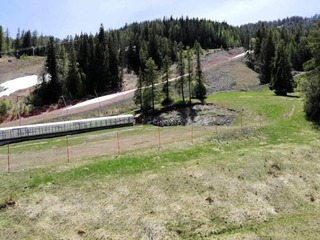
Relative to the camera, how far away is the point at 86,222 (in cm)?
2362

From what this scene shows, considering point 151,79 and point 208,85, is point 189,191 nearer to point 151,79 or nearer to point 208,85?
point 151,79

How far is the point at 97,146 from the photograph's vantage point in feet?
133

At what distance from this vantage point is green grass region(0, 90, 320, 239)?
23458 mm

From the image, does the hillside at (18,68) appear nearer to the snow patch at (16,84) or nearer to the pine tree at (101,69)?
the snow patch at (16,84)

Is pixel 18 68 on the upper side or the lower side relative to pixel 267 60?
upper

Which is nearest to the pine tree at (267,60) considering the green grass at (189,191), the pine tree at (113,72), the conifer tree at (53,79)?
the pine tree at (113,72)

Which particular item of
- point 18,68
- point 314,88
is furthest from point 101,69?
point 314,88

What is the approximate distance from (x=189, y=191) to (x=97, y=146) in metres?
15.8

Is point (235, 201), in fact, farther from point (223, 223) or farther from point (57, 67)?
point (57, 67)

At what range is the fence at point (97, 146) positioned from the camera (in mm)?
34312

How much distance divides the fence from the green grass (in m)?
1.93

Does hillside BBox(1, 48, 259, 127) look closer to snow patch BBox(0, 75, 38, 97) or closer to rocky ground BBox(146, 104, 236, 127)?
rocky ground BBox(146, 104, 236, 127)

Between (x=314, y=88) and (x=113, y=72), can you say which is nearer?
(x=314, y=88)

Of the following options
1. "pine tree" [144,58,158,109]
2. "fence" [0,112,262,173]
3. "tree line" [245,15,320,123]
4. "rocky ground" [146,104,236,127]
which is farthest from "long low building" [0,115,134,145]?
"tree line" [245,15,320,123]
